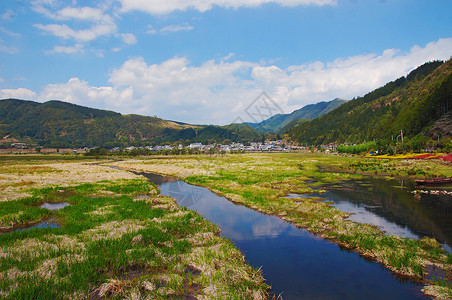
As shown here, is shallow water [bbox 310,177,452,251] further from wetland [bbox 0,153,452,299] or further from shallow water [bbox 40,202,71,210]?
shallow water [bbox 40,202,71,210]

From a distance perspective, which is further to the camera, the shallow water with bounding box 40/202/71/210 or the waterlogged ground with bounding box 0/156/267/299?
the shallow water with bounding box 40/202/71/210

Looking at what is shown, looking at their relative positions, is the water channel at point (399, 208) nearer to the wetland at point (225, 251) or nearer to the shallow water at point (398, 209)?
the shallow water at point (398, 209)

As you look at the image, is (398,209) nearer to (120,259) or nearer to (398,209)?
(398,209)

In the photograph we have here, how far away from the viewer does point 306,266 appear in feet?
46.7

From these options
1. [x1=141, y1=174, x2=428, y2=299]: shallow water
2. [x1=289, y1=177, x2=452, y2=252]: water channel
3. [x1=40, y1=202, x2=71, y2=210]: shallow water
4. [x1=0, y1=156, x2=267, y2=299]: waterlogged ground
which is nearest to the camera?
[x1=0, y1=156, x2=267, y2=299]: waterlogged ground

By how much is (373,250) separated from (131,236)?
639 inches

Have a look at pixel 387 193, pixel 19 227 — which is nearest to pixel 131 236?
pixel 19 227

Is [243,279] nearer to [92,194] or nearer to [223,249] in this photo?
[223,249]

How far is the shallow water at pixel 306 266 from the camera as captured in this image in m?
11.7

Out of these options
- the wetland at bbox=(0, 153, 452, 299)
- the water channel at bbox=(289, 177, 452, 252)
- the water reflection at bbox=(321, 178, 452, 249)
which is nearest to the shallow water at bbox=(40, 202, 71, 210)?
the wetland at bbox=(0, 153, 452, 299)

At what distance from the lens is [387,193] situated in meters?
34.2

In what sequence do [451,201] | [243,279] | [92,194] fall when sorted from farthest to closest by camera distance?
[92,194] < [451,201] < [243,279]

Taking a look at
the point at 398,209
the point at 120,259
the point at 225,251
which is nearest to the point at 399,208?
the point at 398,209

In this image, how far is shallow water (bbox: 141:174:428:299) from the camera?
11727 mm
